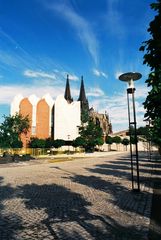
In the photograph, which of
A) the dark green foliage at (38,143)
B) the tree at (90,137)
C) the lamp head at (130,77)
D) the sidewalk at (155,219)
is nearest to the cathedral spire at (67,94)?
the tree at (90,137)

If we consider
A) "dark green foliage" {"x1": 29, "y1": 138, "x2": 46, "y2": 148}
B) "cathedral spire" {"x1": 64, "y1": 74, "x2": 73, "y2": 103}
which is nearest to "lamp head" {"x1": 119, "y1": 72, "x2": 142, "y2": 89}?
"dark green foliage" {"x1": 29, "y1": 138, "x2": 46, "y2": 148}

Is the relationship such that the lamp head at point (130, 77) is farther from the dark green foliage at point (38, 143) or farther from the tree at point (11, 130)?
the dark green foliage at point (38, 143)

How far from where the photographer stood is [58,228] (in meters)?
6.95

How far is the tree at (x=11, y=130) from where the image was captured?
56500 millimetres

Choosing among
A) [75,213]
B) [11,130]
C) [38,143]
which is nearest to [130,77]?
[75,213]

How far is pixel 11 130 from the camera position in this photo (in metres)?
58.0

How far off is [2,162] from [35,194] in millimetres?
25630

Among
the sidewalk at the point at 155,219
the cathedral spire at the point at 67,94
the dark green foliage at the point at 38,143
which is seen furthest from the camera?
the cathedral spire at the point at 67,94

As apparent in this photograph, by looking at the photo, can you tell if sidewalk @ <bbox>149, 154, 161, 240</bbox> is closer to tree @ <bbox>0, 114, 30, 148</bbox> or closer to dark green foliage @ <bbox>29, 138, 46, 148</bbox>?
tree @ <bbox>0, 114, 30, 148</bbox>

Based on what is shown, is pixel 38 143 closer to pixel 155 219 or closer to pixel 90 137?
pixel 90 137

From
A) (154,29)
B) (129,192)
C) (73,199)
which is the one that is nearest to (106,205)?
(73,199)

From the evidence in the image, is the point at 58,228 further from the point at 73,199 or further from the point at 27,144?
the point at 27,144

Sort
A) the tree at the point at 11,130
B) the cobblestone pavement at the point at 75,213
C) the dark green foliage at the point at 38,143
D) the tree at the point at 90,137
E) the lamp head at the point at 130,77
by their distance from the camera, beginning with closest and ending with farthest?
the cobblestone pavement at the point at 75,213
the lamp head at the point at 130,77
the tree at the point at 11,130
the dark green foliage at the point at 38,143
the tree at the point at 90,137

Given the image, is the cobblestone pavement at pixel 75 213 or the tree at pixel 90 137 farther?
the tree at pixel 90 137
